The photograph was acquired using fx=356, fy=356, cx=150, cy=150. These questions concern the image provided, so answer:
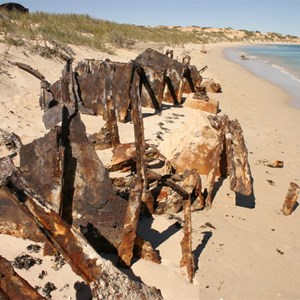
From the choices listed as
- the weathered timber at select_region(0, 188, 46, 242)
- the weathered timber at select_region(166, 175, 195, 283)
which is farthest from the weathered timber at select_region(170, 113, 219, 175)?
the weathered timber at select_region(0, 188, 46, 242)

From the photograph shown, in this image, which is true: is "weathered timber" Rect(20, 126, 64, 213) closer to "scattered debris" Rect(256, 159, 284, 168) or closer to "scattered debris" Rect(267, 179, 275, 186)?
"scattered debris" Rect(267, 179, 275, 186)

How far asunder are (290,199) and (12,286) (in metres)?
4.08

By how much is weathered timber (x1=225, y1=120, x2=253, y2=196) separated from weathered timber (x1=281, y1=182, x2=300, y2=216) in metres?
0.55

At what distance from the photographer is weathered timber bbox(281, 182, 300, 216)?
483cm

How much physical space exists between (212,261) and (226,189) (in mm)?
1892

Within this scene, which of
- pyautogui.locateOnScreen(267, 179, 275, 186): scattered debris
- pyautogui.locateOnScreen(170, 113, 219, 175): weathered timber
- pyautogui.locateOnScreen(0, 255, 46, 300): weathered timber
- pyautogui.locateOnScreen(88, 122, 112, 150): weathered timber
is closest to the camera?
pyautogui.locateOnScreen(0, 255, 46, 300): weathered timber

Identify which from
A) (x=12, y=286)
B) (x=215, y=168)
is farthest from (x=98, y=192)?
(x=215, y=168)

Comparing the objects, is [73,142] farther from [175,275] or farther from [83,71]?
[83,71]

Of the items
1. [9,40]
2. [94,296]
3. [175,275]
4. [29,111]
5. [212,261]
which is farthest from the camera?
[9,40]

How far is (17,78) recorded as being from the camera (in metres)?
10.6

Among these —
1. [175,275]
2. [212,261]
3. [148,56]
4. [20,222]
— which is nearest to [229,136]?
[212,261]

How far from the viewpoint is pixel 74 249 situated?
2.08 meters

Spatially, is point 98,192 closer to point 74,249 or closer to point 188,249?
point 188,249

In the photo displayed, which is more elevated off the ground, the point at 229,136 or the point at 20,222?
the point at 229,136
